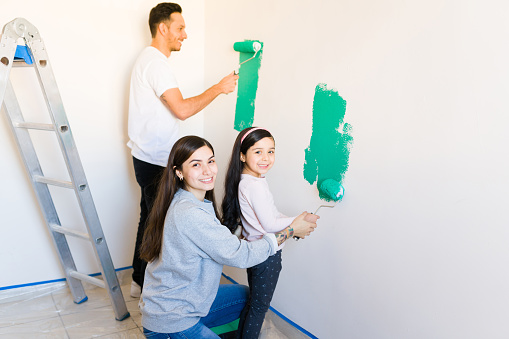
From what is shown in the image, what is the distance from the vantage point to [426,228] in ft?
4.22

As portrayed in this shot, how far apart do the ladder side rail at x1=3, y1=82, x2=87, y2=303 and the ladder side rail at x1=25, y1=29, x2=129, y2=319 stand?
0.87 feet

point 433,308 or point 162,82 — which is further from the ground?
point 162,82

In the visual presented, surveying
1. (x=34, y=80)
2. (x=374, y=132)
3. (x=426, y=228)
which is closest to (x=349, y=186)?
(x=374, y=132)

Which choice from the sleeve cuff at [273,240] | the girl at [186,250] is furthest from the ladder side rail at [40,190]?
the sleeve cuff at [273,240]

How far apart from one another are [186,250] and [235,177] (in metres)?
0.39

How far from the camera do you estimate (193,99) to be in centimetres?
193

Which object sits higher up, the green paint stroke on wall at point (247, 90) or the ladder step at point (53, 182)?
the green paint stroke on wall at point (247, 90)

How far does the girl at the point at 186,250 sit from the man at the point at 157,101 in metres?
0.61

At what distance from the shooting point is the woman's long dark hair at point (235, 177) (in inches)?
60.2

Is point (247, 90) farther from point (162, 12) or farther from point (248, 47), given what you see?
point (162, 12)

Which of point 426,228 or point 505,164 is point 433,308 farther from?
point 505,164

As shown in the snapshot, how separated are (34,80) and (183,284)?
1.41 m

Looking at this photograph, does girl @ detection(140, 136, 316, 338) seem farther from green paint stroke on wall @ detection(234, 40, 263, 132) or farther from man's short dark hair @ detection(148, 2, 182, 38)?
man's short dark hair @ detection(148, 2, 182, 38)

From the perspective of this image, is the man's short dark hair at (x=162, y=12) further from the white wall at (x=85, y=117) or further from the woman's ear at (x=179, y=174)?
the woman's ear at (x=179, y=174)
